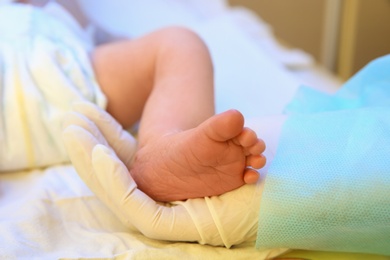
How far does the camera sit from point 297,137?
695 millimetres

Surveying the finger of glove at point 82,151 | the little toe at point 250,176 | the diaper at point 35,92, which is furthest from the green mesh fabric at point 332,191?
the diaper at point 35,92

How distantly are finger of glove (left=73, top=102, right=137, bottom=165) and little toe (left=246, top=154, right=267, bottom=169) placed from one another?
0.83 feet

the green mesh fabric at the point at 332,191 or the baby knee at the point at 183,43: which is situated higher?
the baby knee at the point at 183,43

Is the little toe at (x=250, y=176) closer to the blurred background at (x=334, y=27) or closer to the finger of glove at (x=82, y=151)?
the finger of glove at (x=82, y=151)

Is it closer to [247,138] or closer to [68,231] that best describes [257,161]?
[247,138]

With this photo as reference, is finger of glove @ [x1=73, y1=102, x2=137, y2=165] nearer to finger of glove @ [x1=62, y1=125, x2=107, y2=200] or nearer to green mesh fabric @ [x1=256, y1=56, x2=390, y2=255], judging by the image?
finger of glove @ [x1=62, y1=125, x2=107, y2=200]

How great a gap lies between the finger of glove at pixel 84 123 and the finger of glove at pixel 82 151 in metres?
0.04

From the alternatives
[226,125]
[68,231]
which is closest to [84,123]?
[68,231]

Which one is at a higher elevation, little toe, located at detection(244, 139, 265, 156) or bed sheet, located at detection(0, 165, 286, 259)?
little toe, located at detection(244, 139, 265, 156)

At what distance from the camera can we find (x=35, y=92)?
872 mm

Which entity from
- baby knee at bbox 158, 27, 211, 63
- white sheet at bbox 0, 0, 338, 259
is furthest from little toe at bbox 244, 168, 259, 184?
baby knee at bbox 158, 27, 211, 63

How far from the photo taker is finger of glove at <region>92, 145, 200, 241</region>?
0.65m

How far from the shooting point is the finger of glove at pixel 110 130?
2.55 ft

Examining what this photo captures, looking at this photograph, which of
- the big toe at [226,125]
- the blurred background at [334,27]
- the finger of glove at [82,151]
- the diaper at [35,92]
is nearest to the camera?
the big toe at [226,125]
